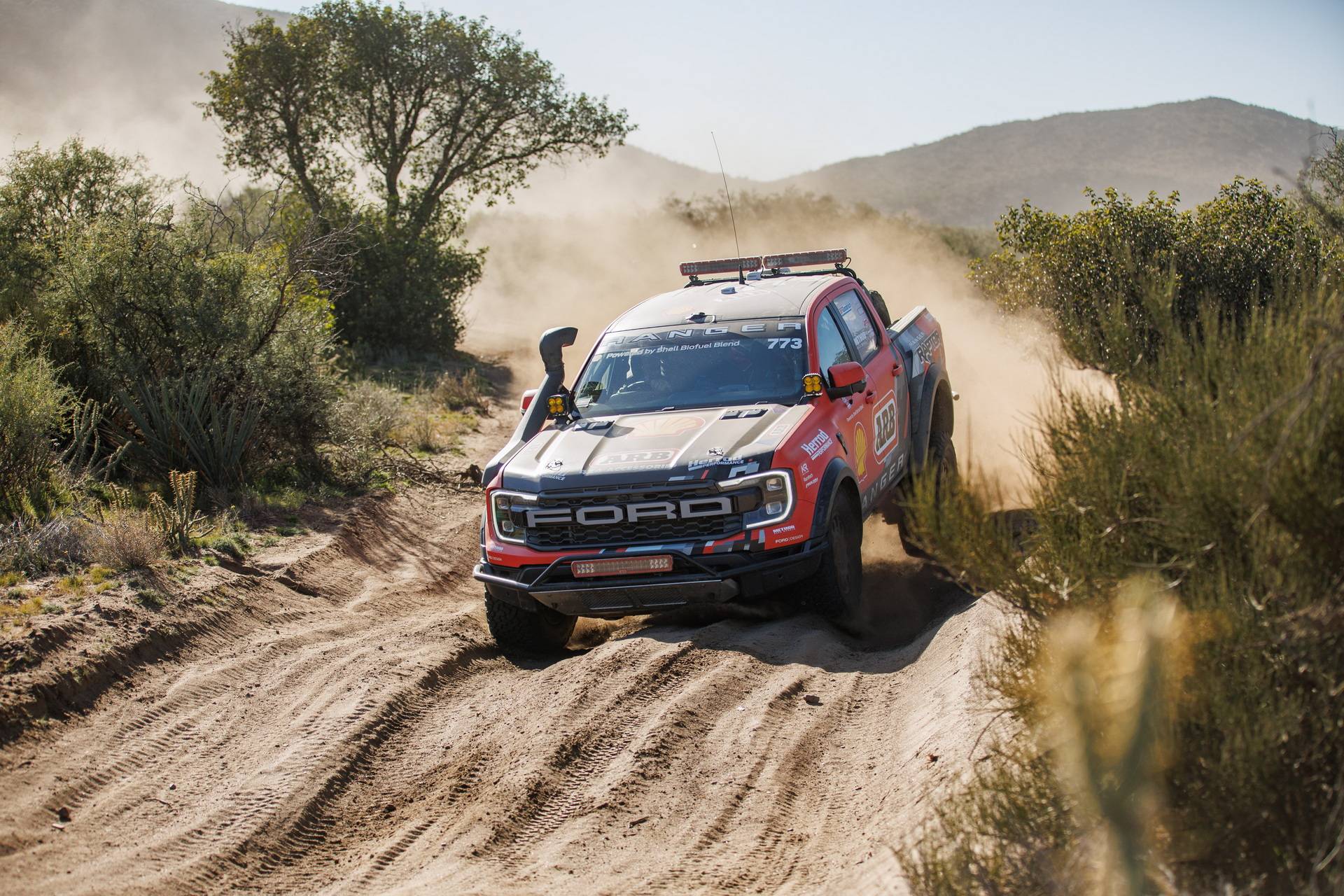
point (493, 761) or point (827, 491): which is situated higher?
point (827, 491)

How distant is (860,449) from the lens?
25.7 ft

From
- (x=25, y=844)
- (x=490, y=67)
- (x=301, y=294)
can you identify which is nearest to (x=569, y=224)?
(x=490, y=67)

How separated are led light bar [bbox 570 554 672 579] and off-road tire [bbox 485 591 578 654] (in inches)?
20.7

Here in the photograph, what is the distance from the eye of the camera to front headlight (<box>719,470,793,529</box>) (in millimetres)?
6758

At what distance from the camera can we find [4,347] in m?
9.43

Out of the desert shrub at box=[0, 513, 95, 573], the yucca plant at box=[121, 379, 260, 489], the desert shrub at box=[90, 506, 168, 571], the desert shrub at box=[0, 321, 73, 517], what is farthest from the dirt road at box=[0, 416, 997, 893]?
the yucca plant at box=[121, 379, 260, 489]

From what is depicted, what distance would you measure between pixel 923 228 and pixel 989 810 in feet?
104

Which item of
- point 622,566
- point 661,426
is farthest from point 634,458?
point 622,566

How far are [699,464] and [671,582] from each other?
685mm

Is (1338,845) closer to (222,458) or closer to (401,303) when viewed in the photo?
(222,458)

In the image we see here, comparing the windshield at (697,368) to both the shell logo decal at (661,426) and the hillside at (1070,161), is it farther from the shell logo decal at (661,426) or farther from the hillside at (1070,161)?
the hillside at (1070,161)

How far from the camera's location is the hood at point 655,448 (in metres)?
6.82

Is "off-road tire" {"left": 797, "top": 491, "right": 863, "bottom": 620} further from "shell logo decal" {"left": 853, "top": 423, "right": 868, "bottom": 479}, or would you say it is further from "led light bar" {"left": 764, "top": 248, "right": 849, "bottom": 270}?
"led light bar" {"left": 764, "top": 248, "right": 849, "bottom": 270}

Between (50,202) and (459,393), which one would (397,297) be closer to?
(459,393)
